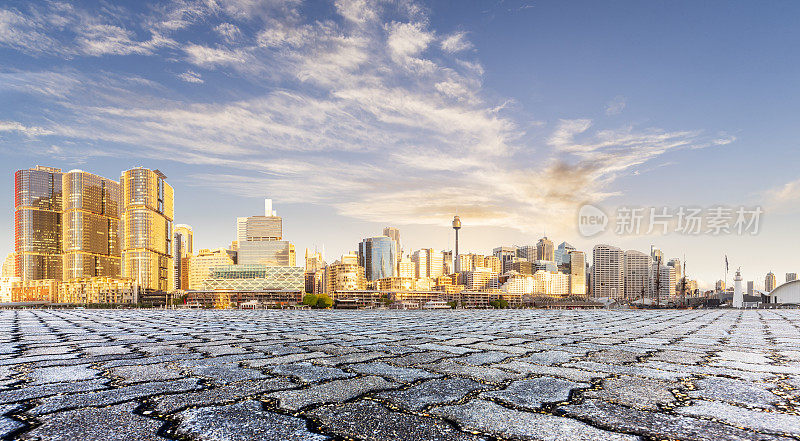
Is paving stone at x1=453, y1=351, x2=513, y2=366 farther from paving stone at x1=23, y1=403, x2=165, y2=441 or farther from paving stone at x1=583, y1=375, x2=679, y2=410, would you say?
paving stone at x1=23, y1=403, x2=165, y2=441

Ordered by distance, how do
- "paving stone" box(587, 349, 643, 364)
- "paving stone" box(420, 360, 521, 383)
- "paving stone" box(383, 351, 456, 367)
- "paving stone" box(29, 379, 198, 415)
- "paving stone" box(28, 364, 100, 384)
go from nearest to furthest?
1. "paving stone" box(29, 379, 198, 415)
2. "paving stone" box(28, 364, 100, 384)
3. "paving stone" box(420, 360, 521, 383)
4. "paving stone" box(383, 351, 456, 367)
5. "paving stone" box(587, 349, 643, 364)

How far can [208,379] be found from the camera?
12.0ft

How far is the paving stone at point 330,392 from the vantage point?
2.95 meters

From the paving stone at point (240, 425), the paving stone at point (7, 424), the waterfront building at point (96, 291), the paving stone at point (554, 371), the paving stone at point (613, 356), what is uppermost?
the paving stone at point (7, 424)

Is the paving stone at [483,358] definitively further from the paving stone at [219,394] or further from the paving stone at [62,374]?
the paving stone at [62,374]

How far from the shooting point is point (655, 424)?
254cm

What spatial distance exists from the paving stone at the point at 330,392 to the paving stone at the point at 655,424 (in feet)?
4.55

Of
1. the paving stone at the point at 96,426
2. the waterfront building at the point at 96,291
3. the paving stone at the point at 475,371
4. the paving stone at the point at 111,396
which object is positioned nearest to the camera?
the paving stone at the point at 96,426

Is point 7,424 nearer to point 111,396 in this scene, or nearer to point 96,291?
point 111,396

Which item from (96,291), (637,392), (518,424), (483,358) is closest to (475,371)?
(483,358)

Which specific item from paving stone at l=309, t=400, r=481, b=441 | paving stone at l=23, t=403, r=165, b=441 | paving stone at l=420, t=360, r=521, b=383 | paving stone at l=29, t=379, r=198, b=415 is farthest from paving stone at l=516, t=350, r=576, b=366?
paving stone at l=23, t=403, r=165, b=441

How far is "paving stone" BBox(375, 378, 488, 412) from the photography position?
295 centimetres

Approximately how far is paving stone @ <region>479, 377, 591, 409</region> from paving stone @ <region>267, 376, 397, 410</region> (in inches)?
33.8

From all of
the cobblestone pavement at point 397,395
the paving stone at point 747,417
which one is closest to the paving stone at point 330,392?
the cobblestone pavement at point 397,395
